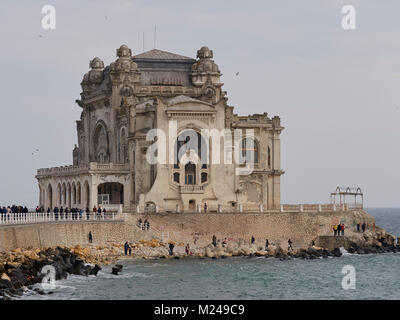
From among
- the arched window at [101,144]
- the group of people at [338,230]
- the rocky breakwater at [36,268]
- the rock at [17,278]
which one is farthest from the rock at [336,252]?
the rock at [17,278]

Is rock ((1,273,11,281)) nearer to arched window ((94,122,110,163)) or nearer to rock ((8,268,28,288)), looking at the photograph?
rock ((8,268,28,288))

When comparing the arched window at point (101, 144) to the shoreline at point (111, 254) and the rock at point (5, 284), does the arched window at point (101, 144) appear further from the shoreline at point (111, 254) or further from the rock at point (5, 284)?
the rock at point (5, 284)

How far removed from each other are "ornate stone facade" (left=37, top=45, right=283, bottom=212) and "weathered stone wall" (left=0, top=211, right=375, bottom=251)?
209 centimetres

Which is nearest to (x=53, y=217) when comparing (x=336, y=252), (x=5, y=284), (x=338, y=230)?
(x=5, y=284)

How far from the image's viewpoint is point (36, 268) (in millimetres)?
55719

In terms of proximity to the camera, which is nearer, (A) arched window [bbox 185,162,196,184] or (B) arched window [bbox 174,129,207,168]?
(B) arched window [bbox 174,129,207,168]

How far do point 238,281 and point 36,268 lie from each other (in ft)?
38.7

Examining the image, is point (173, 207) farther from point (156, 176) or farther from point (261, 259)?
point (261, 259)

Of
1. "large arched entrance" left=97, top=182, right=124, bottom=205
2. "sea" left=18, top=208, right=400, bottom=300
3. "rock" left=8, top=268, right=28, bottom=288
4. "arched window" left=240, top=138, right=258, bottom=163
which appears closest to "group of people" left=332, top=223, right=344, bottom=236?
"sea" left=18, top=208, right=400, bottom=300

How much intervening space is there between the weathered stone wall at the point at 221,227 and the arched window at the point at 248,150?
9415 mm

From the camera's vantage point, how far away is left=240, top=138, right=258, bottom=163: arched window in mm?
88938

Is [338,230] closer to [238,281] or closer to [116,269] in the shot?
[238,281]

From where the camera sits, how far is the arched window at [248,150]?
292ft
